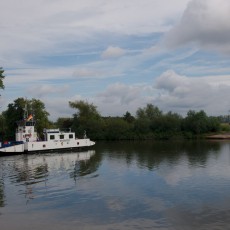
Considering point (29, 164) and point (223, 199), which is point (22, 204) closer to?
point (223, 199)

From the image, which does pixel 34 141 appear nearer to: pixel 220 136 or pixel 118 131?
pixel 118 131

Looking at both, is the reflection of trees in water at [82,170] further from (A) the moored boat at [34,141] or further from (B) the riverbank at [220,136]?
(B) the riverbank at [220,136]

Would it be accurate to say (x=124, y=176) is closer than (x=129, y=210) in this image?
No

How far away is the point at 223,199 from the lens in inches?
951

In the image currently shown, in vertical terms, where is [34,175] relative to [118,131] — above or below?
below

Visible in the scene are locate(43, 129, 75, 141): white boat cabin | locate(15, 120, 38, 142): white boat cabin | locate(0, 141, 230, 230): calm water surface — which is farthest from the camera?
locate(43, 129, 75, 141): white boat cabin

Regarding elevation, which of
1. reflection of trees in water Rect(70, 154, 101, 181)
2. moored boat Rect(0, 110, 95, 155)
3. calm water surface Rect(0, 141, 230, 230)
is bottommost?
calm water surface Rect(0, 141, 230, 230)

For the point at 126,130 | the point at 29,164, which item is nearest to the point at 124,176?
the point at 29,164

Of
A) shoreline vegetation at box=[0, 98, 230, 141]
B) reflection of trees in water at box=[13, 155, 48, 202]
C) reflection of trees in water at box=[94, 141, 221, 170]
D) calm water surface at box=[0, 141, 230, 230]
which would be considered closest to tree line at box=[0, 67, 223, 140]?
shoreline vegetation at box=[0, 98, 230, 141]

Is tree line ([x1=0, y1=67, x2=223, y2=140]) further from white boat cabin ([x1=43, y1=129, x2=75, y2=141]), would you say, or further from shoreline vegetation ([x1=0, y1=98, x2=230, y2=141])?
white boat cabin ([x1=43, y1=129, x2=75, y2=141])

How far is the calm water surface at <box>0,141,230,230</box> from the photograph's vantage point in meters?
19.4

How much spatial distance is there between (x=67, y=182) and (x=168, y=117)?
94.2m

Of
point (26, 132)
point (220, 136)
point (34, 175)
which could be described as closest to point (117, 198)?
point (34, 175)

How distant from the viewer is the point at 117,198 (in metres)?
25.1
